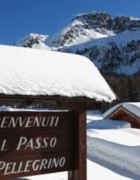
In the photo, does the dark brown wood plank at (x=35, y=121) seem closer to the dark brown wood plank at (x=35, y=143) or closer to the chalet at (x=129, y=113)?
the dark brown wood plank at (x=35, y=143)

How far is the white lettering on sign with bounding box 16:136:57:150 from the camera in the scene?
4918 millimetres

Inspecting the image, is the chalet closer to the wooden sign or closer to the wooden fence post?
the wooden fence post

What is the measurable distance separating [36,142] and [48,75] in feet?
3.53

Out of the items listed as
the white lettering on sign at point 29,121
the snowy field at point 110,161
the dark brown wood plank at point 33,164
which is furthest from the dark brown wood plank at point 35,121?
the snowy field at point 110,161

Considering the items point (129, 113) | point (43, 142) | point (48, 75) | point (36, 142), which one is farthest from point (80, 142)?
point (129, 113)

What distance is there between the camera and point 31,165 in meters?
5.02

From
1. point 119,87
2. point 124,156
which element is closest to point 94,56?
point 119,87

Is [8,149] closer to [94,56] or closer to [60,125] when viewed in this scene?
[60,125]

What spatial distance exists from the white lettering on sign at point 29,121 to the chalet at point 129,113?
17293mm

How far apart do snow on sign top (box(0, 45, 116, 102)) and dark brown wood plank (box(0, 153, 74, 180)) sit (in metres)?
1.08

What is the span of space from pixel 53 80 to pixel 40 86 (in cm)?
33

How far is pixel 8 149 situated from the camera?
482 centimetres

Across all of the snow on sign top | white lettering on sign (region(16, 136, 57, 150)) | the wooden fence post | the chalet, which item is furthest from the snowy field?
the chalet

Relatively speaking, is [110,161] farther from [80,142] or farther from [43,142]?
[43,142]
